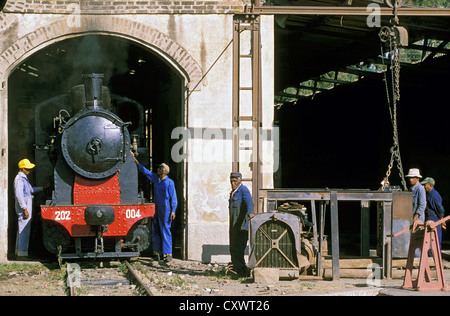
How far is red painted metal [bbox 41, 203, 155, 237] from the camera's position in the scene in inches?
416

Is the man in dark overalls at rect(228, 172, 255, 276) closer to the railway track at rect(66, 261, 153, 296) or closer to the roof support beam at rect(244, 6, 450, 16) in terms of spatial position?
the railway track at rect(66, 261, 153, 296)

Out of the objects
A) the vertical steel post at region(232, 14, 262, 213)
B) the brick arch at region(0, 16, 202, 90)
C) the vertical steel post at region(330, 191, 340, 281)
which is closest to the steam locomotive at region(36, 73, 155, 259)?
the brick arch at region(0, 16, 202, 90)

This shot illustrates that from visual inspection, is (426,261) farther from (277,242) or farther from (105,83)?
(105,83)

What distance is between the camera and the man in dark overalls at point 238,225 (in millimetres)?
10367

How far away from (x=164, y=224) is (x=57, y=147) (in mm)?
2249

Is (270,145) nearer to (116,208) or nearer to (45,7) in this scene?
(116,208)

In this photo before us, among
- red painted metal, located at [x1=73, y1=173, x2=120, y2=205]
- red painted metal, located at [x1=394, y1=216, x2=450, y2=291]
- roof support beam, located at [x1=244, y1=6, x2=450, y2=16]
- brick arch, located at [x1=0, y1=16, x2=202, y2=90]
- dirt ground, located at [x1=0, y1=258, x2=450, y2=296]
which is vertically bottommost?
dirt ground, located at [x1=0, y1=258, x2=450, y2=296]

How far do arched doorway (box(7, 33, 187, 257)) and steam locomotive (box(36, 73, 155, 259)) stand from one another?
103 cm

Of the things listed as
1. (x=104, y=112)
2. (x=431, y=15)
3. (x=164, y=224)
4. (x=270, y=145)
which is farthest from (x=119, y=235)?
(x=431, y=15)

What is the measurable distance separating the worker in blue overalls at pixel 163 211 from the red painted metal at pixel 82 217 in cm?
77

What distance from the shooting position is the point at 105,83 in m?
17.1

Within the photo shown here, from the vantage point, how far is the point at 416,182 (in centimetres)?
1120

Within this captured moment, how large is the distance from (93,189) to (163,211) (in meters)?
1.42

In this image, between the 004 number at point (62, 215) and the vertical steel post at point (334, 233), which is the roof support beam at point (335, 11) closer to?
the vertical steel post at point (334, 233)
